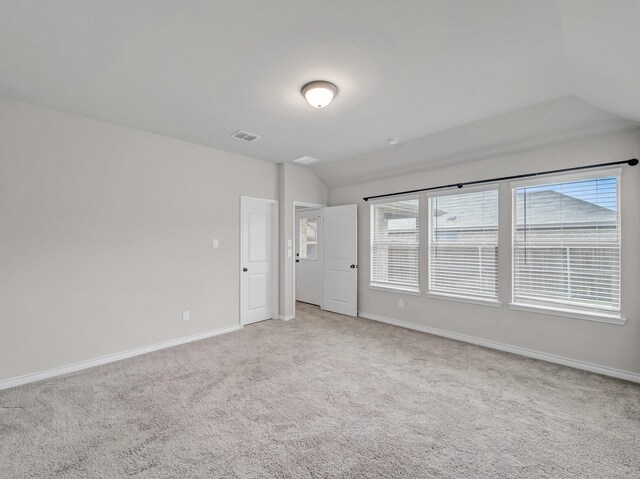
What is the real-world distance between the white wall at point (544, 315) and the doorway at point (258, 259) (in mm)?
1887

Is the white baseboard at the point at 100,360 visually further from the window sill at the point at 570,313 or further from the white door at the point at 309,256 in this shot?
the window sill at the point at 570,313

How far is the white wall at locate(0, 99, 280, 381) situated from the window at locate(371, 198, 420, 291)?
7.99 ft

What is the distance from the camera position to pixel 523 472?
177 centimetres

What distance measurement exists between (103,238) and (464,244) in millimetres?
4557

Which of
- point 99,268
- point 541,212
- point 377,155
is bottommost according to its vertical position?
point 99,268

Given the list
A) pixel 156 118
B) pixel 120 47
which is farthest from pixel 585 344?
pixel 156 118

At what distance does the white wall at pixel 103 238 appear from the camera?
9.44ft

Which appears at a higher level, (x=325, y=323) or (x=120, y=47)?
(x=120, y=47)

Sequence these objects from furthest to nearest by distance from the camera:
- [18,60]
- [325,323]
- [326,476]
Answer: [325,323]
[18,60]
[326,476]

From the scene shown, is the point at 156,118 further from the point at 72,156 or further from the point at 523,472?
the point at 523,472

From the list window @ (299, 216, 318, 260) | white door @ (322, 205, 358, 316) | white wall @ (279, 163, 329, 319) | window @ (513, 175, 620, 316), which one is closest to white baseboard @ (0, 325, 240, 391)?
white wall @ (279, 163, 329, 319)

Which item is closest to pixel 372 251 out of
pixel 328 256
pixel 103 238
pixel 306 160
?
pixel 328 256

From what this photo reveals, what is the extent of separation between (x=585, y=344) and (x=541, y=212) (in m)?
1.50

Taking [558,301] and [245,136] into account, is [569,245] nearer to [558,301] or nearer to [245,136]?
[558,301]
